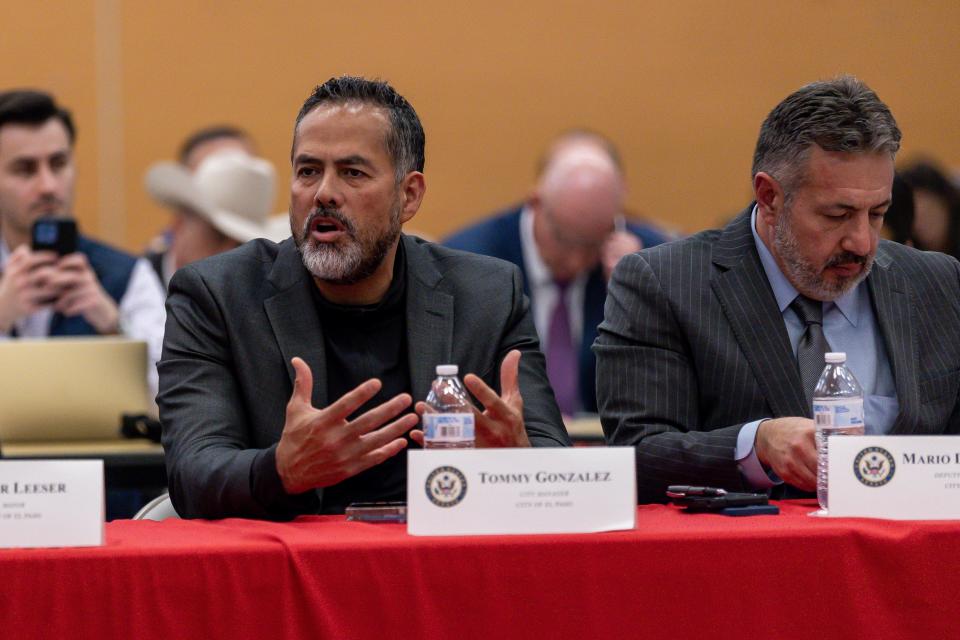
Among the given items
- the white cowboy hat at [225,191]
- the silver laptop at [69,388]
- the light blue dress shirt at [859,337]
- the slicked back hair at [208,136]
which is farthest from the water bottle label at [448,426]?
the slicked back hair at [208,136]

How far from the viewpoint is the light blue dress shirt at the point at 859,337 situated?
253 centimetres

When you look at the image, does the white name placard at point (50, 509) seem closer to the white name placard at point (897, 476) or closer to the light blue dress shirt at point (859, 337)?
the white name placard at point (897, 476)

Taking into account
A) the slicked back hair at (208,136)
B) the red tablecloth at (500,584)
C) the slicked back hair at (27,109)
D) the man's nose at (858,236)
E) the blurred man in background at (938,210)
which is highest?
the slicked back hair at (208,136)

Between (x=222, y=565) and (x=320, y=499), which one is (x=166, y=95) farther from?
(x=222, y=565)

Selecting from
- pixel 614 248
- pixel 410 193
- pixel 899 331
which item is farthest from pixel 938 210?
pixel 410 193

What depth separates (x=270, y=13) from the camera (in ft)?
23.2

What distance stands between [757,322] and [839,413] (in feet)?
1.52

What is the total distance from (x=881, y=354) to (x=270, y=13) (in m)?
5.07

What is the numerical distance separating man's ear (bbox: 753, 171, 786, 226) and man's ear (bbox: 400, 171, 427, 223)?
613 millimetres

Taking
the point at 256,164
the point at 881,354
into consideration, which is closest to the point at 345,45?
the point at 256,164

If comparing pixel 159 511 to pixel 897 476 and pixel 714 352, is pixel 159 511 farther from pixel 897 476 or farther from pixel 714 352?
pixel 897 476

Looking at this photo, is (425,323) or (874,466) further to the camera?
(425,323)

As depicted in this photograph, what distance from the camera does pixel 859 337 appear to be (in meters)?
2.60

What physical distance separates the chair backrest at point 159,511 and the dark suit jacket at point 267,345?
0.20 feet
